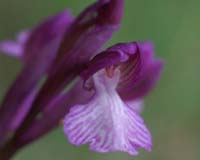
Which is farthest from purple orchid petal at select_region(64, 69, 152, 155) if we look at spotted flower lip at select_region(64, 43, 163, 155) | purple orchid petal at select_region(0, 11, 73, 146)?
purple orchid petal at select_region(0, 11, 73, 146)

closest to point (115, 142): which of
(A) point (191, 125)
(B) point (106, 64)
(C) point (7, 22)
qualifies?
(B) point (106, 64)

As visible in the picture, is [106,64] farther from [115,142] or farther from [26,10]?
[26,10]

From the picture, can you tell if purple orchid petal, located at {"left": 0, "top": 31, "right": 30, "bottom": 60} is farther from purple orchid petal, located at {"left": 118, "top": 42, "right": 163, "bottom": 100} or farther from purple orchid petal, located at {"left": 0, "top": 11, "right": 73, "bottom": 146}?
purple orchid petal, located at {"left": 118, "top": 42, "right": 163, "bottom": 100}

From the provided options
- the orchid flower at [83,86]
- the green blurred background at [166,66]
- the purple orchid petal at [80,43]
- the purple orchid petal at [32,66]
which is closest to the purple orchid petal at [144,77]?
the orchid flower at [83,86]

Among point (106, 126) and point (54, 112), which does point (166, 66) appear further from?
point (106, 126)

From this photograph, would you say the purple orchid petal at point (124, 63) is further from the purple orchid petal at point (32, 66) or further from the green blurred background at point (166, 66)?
the green blurred background at point (166, 66)

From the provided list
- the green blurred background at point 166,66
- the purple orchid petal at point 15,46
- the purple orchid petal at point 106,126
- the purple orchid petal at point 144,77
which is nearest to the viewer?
the purple orchid petal at point 106,126

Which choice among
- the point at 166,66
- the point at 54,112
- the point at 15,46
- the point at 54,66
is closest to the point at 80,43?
the point at 54,66
